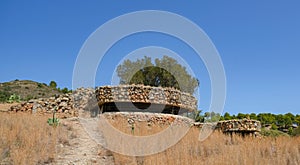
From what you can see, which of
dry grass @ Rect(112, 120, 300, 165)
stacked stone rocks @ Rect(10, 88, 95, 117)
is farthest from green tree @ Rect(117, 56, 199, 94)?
dry grass @ Rect(112, 120, 300, 165)

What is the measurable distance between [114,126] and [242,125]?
922 cm

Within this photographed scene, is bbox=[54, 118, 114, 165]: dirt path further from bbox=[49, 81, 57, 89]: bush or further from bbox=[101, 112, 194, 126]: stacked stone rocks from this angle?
bbox=[49, 81, 57, 89]: bush

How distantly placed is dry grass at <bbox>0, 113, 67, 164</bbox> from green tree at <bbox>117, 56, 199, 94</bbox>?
65.5ft

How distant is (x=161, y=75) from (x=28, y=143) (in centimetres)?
2241

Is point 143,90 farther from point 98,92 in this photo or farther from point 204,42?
point 204,42

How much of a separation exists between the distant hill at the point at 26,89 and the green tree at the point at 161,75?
23.7 feet

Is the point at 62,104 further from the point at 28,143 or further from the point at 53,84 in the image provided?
the point at 53,84

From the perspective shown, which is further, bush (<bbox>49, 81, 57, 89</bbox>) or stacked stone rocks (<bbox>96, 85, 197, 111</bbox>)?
bush (<bbox>49, 81, 57, 89</bbox>)

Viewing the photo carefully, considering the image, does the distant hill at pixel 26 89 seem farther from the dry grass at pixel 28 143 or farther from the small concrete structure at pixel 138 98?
the dry grass at pixel 28 143

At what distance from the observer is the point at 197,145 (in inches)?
294

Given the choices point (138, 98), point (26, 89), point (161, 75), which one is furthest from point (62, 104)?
point (26, 89)

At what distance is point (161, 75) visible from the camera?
28.5 meters

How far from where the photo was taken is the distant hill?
26.9 meters

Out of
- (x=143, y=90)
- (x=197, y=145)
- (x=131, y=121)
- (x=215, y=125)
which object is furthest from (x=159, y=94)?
(x=197, y=145)
